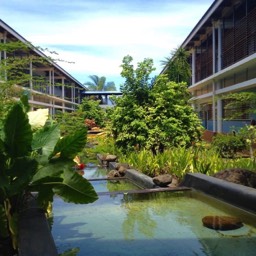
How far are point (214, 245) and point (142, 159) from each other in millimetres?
6500

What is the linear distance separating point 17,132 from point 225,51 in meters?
Result: 22.0

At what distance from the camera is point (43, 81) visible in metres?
6.71

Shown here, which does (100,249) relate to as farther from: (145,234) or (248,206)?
(248,206)

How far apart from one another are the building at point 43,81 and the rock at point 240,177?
3.54 meters

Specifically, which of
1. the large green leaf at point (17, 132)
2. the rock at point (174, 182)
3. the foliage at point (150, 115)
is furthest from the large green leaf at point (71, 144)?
the foliage at point (150, 115)

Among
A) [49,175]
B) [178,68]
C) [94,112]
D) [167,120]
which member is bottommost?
[49,175]

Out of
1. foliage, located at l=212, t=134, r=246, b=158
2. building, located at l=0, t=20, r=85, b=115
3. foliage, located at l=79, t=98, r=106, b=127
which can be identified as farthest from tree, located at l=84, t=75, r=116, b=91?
foliage, located at l=212, t=134, r=246, b=158

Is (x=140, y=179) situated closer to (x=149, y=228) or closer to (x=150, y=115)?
(x=150, y=115)

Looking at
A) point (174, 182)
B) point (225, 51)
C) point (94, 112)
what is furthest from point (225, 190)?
point (94, 112)

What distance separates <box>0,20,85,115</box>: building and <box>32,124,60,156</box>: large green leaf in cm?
115

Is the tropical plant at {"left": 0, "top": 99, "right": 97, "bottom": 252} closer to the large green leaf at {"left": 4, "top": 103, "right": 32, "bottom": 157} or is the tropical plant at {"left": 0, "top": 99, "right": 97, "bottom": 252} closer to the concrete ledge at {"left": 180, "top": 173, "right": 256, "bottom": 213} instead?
the large green leaf at {"left": 4, "top": 103, "right": 32, "bottom": 157}

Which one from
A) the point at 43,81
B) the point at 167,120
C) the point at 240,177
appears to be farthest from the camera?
the point at 167,120

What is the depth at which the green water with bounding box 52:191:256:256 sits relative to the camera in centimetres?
437

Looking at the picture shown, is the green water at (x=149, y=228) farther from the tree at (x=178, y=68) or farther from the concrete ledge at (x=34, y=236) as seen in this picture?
the tree at (x=178, y=68)
